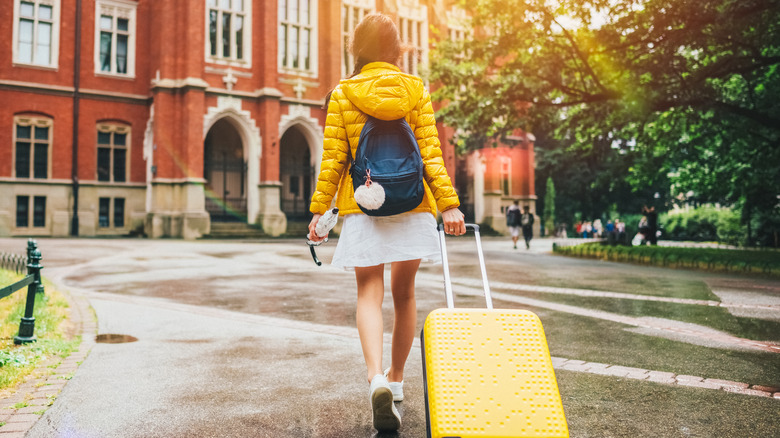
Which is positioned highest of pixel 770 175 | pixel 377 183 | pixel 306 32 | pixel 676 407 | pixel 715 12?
pixel 306 32

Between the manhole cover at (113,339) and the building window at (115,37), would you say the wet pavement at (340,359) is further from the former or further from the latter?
the building window at (115,37)

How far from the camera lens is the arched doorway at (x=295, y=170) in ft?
94.2

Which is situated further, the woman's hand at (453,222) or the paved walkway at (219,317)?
the paved walkway at (219,317)

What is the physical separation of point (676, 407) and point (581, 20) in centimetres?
1109

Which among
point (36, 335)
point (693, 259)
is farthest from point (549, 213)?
point (36, 335)

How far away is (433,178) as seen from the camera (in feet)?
9.24

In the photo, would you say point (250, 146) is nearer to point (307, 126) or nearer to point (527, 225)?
point (307, 126)

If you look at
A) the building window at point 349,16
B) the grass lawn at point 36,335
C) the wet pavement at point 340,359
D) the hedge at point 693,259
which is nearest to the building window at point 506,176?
the building window at point 349,16

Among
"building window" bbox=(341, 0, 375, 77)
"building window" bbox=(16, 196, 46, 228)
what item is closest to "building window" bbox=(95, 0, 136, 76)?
"building window" bbox=(16, 196, 46, 228)

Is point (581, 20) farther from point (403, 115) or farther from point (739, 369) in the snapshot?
point (403, 115)

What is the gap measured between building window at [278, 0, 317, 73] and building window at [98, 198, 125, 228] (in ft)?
30.2

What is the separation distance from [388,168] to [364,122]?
298 millimetres

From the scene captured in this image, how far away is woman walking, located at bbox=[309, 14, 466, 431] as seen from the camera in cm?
274

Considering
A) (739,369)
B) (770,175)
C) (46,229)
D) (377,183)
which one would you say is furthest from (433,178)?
(46,229)
